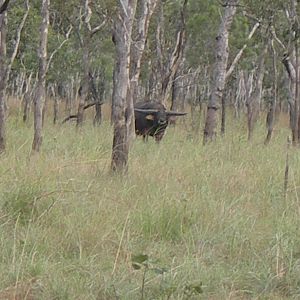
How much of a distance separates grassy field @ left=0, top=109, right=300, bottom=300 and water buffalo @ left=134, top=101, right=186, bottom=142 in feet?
22.5

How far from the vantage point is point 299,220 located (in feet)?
21.7

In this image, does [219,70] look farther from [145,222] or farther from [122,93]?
[145,222]

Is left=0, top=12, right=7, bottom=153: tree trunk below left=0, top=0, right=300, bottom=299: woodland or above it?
above

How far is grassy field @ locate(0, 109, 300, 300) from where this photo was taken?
4.95 m

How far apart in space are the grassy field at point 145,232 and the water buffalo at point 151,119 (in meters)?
6.85

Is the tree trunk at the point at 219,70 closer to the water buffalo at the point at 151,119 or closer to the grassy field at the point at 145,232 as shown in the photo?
the water buffalo at the point at 151,119

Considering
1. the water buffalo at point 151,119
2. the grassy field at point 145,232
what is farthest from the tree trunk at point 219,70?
the grassy field at point 145,232

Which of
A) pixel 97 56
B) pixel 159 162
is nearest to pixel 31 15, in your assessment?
pixel 97 56

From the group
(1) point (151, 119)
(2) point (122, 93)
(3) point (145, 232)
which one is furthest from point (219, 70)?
(3) point (145, 232)

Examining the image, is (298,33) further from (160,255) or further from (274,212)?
(160,255)

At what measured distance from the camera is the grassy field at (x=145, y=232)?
16.2 feet

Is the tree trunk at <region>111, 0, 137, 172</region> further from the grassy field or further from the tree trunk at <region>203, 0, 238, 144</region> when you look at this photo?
the tree trunk at <region>203, 0, 238, 144</region>

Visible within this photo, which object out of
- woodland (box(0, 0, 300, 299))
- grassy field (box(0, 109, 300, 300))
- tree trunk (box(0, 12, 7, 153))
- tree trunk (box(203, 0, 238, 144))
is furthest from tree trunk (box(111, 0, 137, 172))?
tree trunk (box(203, 0, 238, 144))

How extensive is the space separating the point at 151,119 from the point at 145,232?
34.3ft
